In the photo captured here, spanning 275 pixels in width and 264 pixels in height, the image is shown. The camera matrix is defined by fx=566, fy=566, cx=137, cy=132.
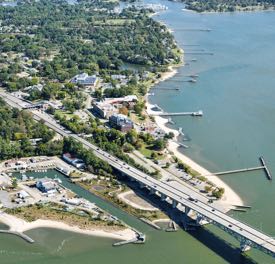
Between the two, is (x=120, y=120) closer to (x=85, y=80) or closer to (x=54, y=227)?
(x=85, y=80)

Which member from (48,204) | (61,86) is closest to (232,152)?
(48,204)

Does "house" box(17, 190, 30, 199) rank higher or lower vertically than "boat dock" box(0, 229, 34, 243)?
higher

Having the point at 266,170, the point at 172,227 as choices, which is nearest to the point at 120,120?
the point at 266,170

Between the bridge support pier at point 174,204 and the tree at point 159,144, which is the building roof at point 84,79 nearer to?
the tree at point 159,144

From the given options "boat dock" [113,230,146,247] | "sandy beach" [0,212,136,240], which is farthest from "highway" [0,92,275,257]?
"sandy beach" [0,212,136,240]

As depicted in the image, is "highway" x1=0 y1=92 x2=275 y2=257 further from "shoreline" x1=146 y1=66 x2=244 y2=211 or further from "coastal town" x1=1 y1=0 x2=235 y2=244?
"shoreline" x1=146 y1=66 x2=244 y2=211
